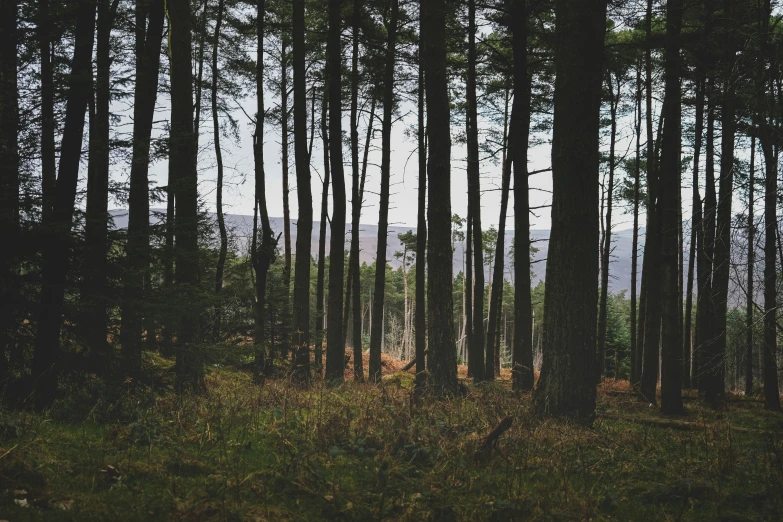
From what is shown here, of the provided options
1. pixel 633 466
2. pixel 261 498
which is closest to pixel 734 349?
pixel 633 466

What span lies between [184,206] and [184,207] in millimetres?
19

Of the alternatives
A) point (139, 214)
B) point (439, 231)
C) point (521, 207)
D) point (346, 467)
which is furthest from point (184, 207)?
point (521, 207)

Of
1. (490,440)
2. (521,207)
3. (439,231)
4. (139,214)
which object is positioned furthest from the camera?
(521,207)

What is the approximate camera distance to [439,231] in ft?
29.4

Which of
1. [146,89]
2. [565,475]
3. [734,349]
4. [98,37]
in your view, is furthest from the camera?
[146,89]

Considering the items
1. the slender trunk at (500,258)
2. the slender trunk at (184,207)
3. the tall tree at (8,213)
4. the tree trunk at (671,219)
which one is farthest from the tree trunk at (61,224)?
the slender trunk at (500,258)

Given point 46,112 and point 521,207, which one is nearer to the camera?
point 46,112

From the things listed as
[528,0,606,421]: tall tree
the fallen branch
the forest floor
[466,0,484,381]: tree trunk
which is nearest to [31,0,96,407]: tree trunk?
the forest floor

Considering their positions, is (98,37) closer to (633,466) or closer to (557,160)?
(557,160)

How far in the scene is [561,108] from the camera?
698 cm

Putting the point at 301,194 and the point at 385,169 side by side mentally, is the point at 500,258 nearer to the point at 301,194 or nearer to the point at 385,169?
the point at 385,169

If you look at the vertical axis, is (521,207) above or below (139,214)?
above

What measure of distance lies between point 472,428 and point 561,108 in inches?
174

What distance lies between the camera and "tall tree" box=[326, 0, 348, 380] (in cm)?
1202
